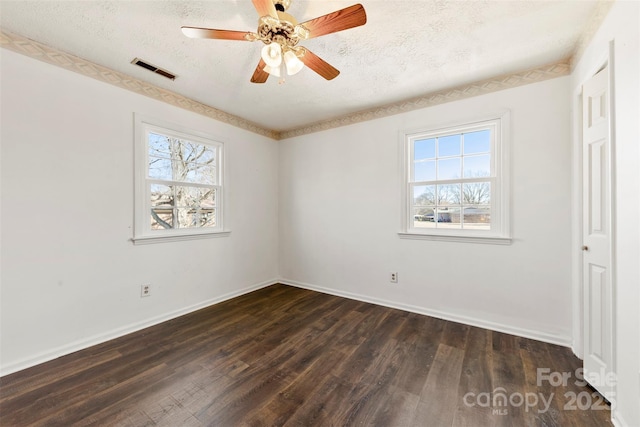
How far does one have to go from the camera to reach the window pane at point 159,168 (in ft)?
9.11

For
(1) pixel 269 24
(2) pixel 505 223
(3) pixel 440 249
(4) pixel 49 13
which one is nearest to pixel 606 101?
(2) pixel 505 223

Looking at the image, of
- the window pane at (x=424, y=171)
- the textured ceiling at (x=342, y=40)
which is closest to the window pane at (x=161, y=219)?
the textured ceiling at (x=342, y=40)

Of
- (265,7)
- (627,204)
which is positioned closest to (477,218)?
(627,204)

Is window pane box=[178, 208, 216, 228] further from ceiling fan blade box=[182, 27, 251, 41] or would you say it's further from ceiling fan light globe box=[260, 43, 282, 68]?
ceiling fan light globe box=[260, 43, 282, 68]

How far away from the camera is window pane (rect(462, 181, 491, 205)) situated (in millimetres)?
2688

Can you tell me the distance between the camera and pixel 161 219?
287 centimetres

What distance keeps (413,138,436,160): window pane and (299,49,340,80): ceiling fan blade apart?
5.32 feet

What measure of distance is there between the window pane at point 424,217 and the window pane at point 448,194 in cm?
14

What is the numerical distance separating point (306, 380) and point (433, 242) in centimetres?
203

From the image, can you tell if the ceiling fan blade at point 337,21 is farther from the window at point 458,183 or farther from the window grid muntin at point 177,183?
the window grid muntin at point 177,183

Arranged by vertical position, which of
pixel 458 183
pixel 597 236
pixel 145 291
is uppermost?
pixel 458 183

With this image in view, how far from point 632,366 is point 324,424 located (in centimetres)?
163

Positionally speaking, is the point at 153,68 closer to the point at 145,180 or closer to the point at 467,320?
the point at 145,180

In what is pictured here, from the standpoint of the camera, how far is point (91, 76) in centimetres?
230
